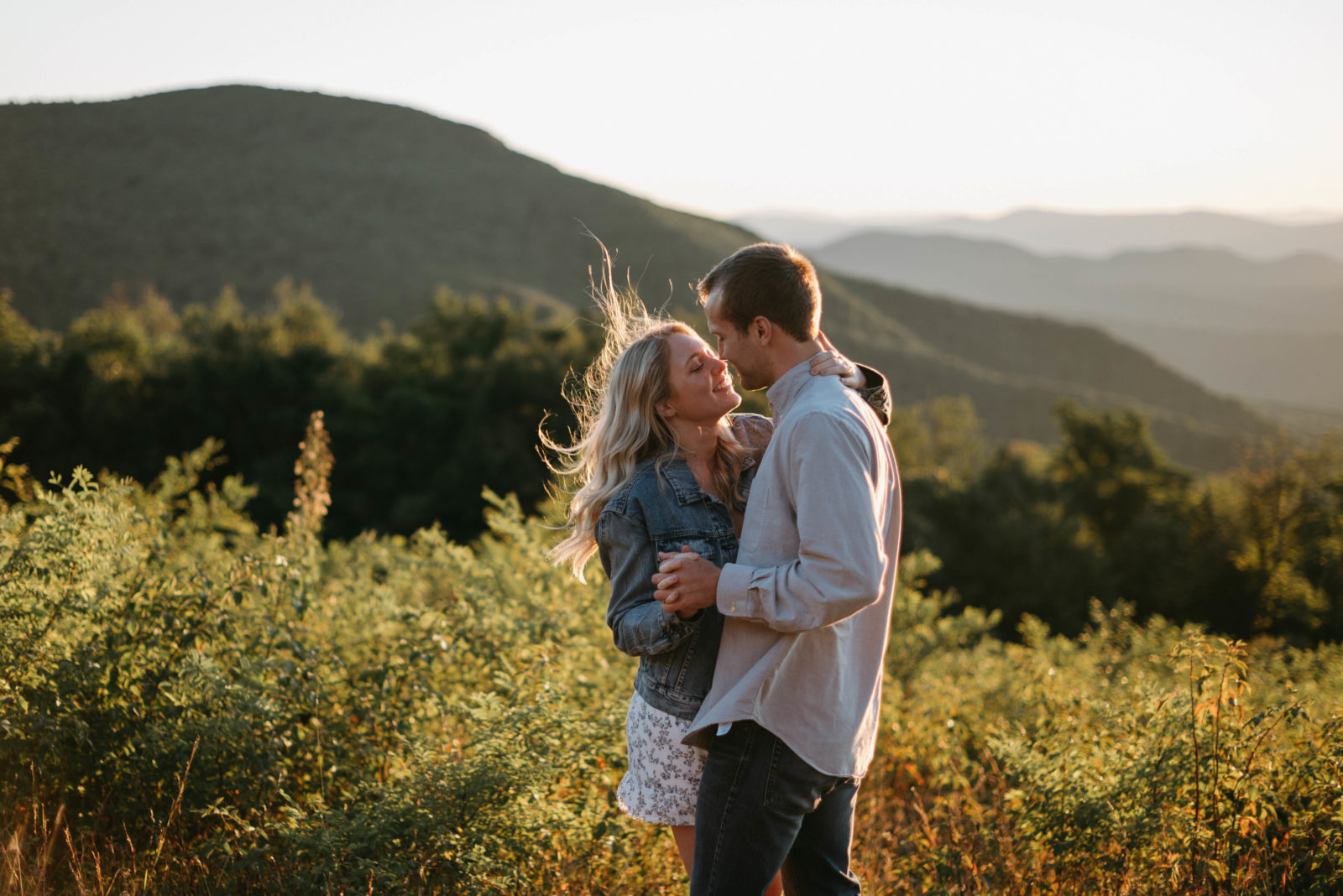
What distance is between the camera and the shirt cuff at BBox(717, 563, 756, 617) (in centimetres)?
205

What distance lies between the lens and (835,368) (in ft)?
7.52

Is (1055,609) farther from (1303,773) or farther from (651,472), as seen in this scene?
(651,472)

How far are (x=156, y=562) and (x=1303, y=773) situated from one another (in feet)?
16.0

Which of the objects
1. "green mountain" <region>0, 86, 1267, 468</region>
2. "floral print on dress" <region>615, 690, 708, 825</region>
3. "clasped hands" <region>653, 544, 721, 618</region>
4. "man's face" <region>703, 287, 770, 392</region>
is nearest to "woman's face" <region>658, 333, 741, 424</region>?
"man's face" <region>703, 287, 770, 392</region>

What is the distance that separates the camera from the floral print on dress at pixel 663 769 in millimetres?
2422

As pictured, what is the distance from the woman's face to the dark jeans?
0.86 meters

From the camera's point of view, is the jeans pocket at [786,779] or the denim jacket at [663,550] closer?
the jeans pocket at [786,779]

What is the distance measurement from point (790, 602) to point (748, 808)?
59 cm

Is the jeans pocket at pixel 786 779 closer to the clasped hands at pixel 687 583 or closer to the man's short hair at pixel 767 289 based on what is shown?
the clasped hands at pixel 687 583

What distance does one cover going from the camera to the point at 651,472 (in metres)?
2.45

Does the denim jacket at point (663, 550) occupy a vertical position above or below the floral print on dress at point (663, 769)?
above

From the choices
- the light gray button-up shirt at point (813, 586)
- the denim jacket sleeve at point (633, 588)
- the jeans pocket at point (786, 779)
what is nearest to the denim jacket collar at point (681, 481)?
the denim jacket sleeve at point (633, 588)

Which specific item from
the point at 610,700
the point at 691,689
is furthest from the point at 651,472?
the point at 610,700

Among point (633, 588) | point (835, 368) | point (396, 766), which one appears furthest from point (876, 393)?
point (396, 766)
